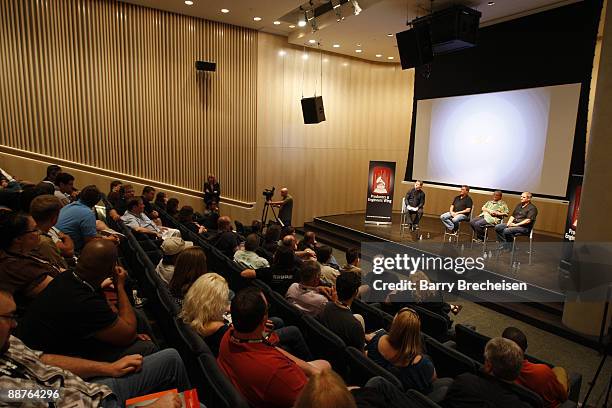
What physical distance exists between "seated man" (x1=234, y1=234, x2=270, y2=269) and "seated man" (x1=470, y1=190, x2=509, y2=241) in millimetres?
4253

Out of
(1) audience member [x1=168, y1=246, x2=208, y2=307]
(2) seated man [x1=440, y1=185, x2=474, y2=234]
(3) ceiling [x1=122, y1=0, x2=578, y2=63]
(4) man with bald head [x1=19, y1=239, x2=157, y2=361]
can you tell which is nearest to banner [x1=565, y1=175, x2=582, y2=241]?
(2) seated man [x1=440, y1=185, x2=474, y2=234]

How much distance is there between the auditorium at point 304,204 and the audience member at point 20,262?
10 mm

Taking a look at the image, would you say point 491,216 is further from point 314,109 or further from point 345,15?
point 345,15

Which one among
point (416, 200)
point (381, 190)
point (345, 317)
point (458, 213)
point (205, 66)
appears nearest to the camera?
point (345, 317)

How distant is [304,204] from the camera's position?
10.3 metres

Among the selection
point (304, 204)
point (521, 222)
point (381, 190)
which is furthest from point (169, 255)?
point (304, 204)

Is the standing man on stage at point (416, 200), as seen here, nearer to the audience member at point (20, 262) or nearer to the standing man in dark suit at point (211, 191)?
the standing man in dark suit at point (211, 191)

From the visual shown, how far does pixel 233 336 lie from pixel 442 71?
8.56m

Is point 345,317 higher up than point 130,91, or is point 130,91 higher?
point 130,91

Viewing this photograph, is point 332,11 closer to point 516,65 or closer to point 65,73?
point 516,65

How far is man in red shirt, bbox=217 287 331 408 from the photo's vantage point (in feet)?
5.63

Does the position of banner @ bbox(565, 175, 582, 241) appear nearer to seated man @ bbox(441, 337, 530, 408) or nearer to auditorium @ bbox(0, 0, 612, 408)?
auditorium @ bbox(0, 0, 612, 408)

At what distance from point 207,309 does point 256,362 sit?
2.08 ft

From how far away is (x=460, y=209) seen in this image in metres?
7.34
